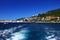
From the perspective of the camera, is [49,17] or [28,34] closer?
[28,34]

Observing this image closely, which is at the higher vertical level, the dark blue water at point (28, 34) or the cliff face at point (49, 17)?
the cliff face at point (49, 17)

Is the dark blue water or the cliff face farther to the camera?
the cliff face

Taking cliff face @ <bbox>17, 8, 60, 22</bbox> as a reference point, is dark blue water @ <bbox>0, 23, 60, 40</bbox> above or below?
below

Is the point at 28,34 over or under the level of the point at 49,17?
under

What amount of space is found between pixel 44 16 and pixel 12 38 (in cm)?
14134

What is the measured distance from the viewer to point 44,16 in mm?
167625

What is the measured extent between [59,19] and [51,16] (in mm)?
12024

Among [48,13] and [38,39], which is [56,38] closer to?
[38,39]

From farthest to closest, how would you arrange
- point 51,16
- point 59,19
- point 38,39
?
point 51,16 < point 59,19 < point 38,39

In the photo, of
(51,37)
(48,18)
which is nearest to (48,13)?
(48,18)

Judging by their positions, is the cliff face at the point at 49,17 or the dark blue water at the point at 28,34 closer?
the dark blue water at the point at 28,34

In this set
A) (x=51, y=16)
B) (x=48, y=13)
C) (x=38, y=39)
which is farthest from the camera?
(x=48, y=13)

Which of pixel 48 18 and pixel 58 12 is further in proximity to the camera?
pixel 58 12

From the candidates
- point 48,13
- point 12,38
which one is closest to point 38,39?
point 12,38
